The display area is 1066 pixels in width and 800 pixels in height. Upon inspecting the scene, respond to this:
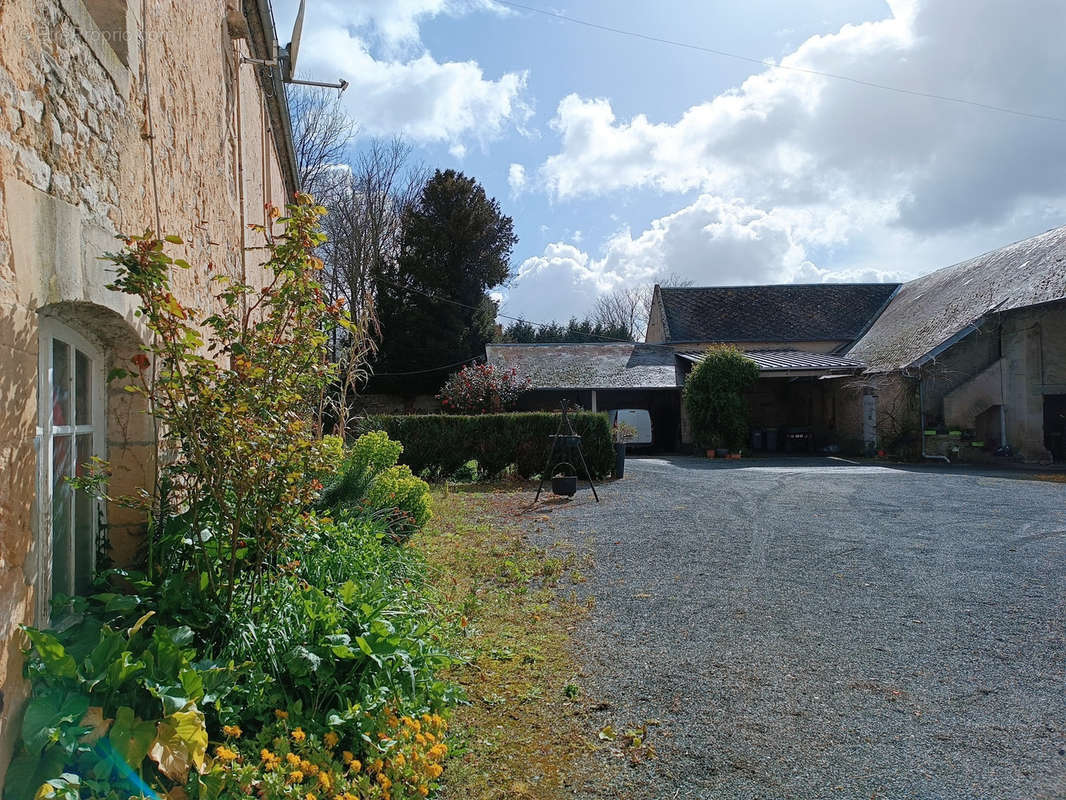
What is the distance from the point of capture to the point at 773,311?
26594 mm

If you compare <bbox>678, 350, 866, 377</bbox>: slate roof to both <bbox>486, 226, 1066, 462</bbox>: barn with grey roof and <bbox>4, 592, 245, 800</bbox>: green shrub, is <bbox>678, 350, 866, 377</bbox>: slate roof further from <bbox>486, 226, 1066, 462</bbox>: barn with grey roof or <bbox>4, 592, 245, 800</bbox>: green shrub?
<bbox>4, 592, 245, 800</bbox>: green shrub

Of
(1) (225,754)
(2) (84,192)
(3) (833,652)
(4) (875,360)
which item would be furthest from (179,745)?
(4) (875,360)

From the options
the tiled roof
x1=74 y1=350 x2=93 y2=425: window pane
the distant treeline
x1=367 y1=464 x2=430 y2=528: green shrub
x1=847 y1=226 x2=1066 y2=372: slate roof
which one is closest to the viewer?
x1=74 y1=350 x2=93 y2=425: window pane

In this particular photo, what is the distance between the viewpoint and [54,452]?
313 cm

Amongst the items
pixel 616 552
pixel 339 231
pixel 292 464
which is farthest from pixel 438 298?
pixel 292 464

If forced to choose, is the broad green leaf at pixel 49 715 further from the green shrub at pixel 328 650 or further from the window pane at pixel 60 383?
the window pane at pixel 60 383

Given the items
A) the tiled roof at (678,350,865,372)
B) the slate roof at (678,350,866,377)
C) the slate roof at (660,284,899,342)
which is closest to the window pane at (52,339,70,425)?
the slate roof at (678,350,866,377)

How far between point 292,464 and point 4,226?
4.93 feet

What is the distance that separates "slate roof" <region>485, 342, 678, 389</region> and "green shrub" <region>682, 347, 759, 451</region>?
189cm

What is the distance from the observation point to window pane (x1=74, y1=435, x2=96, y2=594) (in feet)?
11.2

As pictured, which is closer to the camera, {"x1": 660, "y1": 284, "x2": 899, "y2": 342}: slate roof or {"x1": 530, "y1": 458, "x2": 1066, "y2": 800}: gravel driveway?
{"x1": 530, "y1": 458, "x2": 1066, "y2": 800}: gravel driveway

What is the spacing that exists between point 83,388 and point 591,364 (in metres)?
20.4

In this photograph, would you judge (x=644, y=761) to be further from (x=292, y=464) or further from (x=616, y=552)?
(x=616, y=552)

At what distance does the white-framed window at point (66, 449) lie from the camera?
9.39 feet
